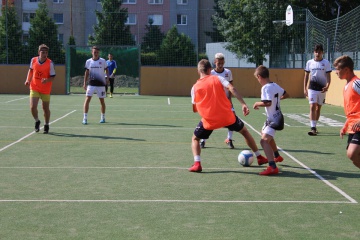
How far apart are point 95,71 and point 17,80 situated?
17167 mm

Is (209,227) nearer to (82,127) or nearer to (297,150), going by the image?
(297,150)

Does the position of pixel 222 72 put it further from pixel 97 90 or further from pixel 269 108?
pixel 97 90

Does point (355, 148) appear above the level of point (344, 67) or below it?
below

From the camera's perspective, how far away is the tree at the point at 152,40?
35.0m

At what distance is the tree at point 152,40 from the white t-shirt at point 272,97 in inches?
993

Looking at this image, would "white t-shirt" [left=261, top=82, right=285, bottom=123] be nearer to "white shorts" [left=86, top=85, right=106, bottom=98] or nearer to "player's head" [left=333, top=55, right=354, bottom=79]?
"player's head" [left=333, top=55, right=354, bottom=79]

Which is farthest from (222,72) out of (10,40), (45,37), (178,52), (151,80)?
(45,37)

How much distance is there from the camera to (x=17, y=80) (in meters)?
33.8

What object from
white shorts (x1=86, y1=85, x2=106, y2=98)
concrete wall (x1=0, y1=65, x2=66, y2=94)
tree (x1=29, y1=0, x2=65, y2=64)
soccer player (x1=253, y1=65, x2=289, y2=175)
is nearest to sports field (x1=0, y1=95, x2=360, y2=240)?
soccer player (x1=253, y1=65, x2=289, y2=175)

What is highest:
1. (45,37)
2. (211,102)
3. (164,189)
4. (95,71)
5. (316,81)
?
(45,37)

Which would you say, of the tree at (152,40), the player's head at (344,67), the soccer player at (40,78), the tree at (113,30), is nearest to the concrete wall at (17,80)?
the tree at (113,30)

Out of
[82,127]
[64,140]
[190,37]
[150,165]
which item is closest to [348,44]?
[190,37]

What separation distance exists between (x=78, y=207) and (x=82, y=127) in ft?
30.7

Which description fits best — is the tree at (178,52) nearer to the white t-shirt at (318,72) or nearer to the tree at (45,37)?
the tree at (45,37)
